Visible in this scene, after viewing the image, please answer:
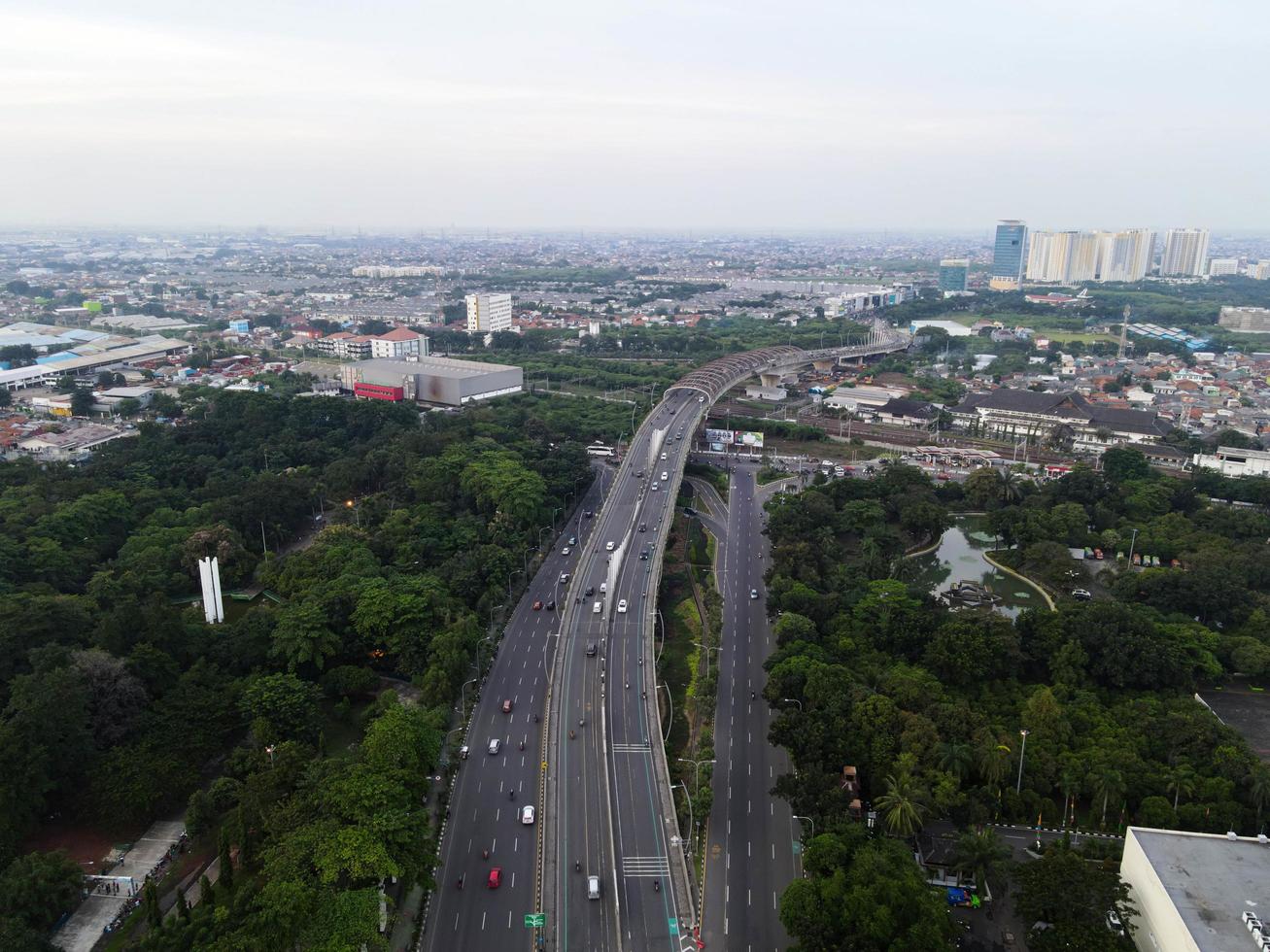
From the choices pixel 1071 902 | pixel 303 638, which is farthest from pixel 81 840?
pixel 1071 902

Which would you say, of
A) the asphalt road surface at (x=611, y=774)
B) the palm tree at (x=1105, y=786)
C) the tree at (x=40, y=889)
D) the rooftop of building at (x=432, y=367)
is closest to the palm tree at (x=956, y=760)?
the palm tree at (x=1105, y=786)

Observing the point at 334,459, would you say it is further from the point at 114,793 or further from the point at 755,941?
the point at 755,941

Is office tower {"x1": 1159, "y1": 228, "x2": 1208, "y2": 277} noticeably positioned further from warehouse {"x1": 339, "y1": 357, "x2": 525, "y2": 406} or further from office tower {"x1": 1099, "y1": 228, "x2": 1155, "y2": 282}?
warehouse {"x1": 339, "y1": 357, "x2": 525, "y2": 406}

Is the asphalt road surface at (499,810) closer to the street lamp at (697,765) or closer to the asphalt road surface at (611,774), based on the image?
Answer: the asphalt road surface at (611,774)

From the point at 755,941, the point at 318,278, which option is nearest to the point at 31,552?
the point at 755,941

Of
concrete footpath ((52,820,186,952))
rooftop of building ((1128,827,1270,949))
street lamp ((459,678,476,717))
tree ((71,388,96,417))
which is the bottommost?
concrete footpath ((52,820,186,952))

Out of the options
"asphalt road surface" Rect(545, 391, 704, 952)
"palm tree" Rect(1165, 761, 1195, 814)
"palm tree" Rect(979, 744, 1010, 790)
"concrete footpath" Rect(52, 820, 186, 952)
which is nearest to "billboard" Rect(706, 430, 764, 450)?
"asphalt road surface" Rect(545, 391, 704, 952)
